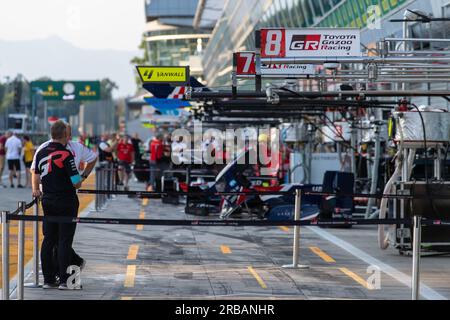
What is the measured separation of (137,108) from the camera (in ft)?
477

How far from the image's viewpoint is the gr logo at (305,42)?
13.5 metres

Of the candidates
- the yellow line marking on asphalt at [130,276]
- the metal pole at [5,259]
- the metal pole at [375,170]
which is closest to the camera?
the metal pole at [5,259]

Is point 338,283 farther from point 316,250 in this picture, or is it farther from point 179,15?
point 179,15

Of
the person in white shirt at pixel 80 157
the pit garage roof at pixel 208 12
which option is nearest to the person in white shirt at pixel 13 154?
the person in white shirt at pixel 80 157

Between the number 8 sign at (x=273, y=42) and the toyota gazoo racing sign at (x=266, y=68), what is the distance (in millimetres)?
197

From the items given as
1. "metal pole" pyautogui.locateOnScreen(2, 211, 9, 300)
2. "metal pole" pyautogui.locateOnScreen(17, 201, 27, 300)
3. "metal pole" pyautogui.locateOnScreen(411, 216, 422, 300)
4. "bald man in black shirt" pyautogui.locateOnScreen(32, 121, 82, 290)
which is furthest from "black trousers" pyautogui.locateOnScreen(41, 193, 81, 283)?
"metal pole" pyautogui.locateOnScreen(411, 216, 422, 300)

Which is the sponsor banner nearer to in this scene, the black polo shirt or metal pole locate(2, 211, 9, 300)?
the black polo shirt

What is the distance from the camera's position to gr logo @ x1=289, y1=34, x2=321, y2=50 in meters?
13.5

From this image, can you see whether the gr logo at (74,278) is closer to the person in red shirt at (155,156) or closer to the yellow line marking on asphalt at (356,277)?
the yellow line marking on asphalt at (356,277)

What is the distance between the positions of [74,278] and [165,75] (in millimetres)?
4347

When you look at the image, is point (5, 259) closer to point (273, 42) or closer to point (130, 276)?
point (130, 276)

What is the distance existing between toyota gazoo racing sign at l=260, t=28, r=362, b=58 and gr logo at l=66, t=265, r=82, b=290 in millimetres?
3585
